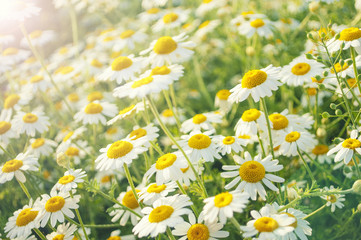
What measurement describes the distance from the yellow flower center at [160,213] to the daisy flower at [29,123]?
186cm

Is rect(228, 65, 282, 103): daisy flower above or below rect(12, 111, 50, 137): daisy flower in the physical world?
above

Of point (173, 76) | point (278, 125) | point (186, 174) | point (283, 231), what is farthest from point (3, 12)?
point (283, 231)

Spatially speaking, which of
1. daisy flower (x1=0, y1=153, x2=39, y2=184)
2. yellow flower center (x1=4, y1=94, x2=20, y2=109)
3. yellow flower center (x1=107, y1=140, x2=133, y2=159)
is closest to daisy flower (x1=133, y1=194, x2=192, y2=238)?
yellow flower center (x1=107, y1=140, x2=133, y2=159)

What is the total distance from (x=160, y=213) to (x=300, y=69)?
4.79 ft

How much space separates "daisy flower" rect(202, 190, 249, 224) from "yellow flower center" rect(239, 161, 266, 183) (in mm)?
210

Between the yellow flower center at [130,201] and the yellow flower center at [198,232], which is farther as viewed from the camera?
the yellow flower center at [130,201]

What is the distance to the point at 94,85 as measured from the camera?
467cm

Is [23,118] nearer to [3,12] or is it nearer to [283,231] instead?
[3,12]

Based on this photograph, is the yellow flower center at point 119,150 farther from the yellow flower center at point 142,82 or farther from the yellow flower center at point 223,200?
the yellow flower center at point 223,200

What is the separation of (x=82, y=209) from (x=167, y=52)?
172 centimetres

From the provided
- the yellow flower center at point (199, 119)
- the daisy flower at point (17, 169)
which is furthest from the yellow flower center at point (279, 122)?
the daisy flower at point (17, 169)

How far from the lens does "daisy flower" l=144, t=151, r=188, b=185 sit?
1867mm

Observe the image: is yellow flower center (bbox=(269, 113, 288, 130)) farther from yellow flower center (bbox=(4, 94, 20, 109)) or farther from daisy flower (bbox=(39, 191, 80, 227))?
yellow flower center (bbox=(4, 94, 20, 109))

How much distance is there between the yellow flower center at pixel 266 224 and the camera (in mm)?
1517
